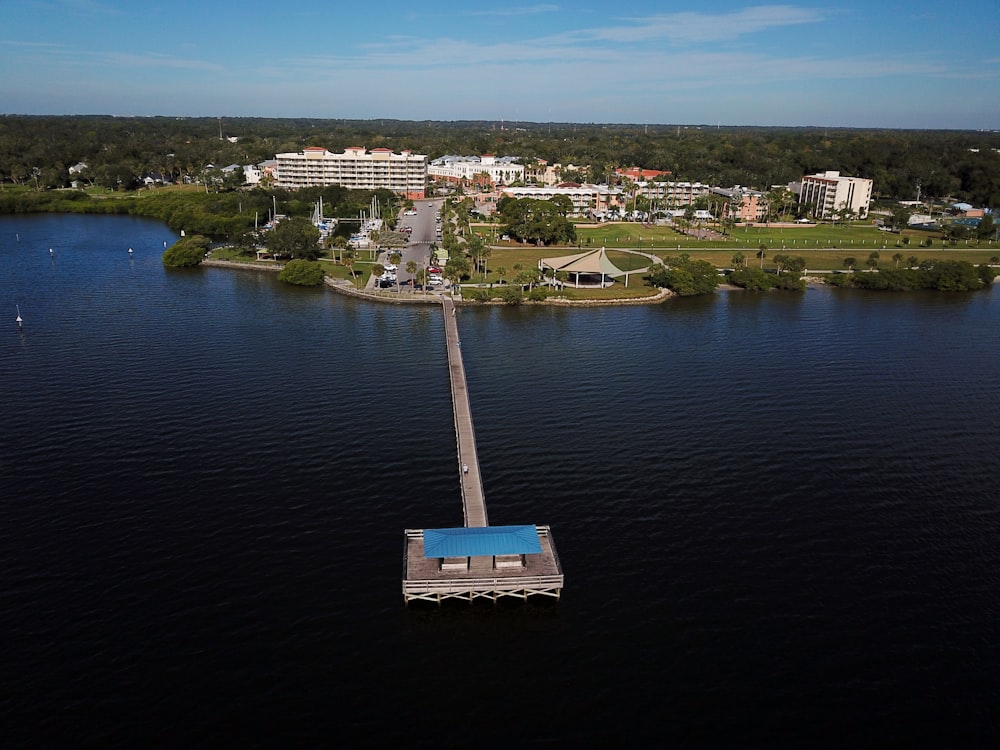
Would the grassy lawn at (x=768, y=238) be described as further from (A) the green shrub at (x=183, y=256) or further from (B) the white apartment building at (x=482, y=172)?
(B) the white apartment building at (x=482, y=172)

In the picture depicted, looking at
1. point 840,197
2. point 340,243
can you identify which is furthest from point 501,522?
point 840,197

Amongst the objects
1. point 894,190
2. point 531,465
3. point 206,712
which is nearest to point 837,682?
point 531,465

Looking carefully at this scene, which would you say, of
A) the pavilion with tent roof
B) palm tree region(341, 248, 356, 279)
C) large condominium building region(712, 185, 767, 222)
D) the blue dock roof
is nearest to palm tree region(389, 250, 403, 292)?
palm tree region(341, 248, 356, 279)

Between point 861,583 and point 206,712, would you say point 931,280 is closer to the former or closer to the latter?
point 861,583

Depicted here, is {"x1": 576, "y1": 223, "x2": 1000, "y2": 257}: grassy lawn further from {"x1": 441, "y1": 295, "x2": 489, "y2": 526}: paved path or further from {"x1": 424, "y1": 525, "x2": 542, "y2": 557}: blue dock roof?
{"x1": 424, "y1": 525, "x2": 542, "y2": 557}: blue dock roof

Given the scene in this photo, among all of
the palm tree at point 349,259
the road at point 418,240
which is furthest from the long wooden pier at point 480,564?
the palm tree at point 349,259

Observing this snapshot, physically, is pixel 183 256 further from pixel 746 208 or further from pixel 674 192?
pixel 674 192
